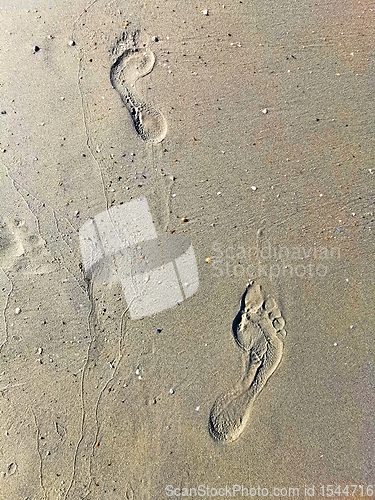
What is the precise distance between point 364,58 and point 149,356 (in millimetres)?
3767

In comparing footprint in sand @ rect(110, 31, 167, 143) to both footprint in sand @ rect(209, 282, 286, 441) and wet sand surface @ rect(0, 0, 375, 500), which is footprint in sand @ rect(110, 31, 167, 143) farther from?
footprint in sand @ rect(209, 282, 286, 441)

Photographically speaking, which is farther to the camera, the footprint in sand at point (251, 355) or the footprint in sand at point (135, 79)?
the footprint in sand at point (135, 79)

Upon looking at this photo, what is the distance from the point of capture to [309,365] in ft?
9.03

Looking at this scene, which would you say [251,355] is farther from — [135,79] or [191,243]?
[135,79]

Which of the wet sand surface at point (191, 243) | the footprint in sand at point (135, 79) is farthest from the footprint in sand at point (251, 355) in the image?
the footprint in sand at point (135, 79)

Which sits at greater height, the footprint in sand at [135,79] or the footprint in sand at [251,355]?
the footprint in sand at [135,79]

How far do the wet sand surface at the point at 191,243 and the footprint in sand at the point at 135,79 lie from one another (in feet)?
0.08

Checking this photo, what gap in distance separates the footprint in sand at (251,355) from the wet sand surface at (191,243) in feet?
0.04

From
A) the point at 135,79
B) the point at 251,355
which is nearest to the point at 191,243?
the point at 251,355

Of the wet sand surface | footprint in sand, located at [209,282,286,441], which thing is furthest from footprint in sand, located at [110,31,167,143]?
footprint in sand, located at [209,282,286,441]

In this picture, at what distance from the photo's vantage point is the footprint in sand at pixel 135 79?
299 centimetres

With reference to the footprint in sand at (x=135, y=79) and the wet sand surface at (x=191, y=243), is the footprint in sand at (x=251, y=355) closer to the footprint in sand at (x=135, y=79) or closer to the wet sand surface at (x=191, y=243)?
the wet sand surface at (x=191, y=243)

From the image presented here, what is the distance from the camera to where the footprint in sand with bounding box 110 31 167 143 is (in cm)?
299

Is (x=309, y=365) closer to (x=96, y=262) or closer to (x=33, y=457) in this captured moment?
(x=96, y=262)
